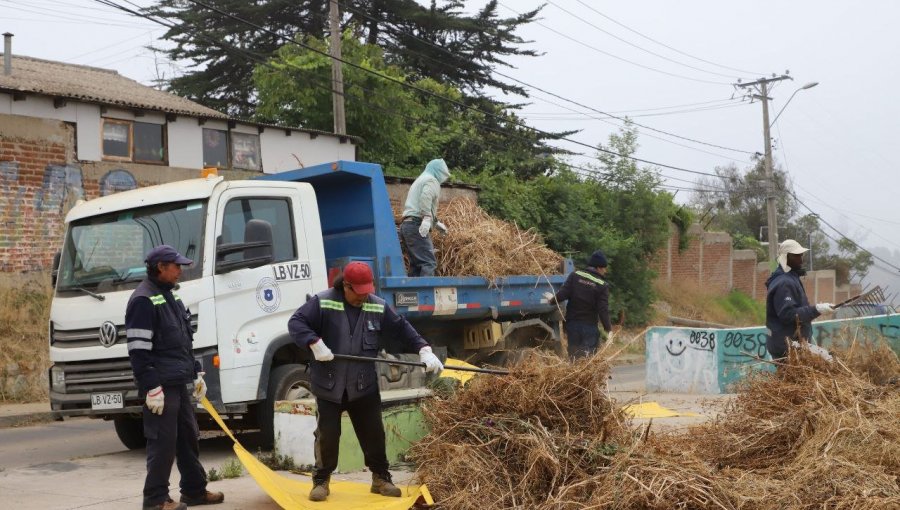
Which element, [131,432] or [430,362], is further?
[131,432]

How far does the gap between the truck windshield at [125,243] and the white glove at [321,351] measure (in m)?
2.71

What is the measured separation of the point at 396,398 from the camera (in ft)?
25.6

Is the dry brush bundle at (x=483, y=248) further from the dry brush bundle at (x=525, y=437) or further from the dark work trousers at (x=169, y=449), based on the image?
the dark work trousers at (x=169, y=449)

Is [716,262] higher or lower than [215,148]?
lower

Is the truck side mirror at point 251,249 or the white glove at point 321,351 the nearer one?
the white glove at point 321,351

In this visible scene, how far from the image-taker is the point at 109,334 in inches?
335

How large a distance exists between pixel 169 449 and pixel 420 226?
4.63m

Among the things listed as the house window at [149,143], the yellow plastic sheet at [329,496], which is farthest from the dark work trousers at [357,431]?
the house window at [149,143]

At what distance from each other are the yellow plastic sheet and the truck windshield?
8.53 ft

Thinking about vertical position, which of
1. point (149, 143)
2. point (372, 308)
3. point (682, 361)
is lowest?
point (682, 361)

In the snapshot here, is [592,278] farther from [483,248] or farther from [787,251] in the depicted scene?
[787,251]

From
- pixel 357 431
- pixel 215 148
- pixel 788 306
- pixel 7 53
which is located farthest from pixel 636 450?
pixel 7 53

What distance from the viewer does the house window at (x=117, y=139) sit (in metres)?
17.1

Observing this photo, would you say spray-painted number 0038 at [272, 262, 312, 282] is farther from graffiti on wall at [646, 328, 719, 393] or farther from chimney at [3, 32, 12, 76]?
chimney at [3, 32, 12, 76]
